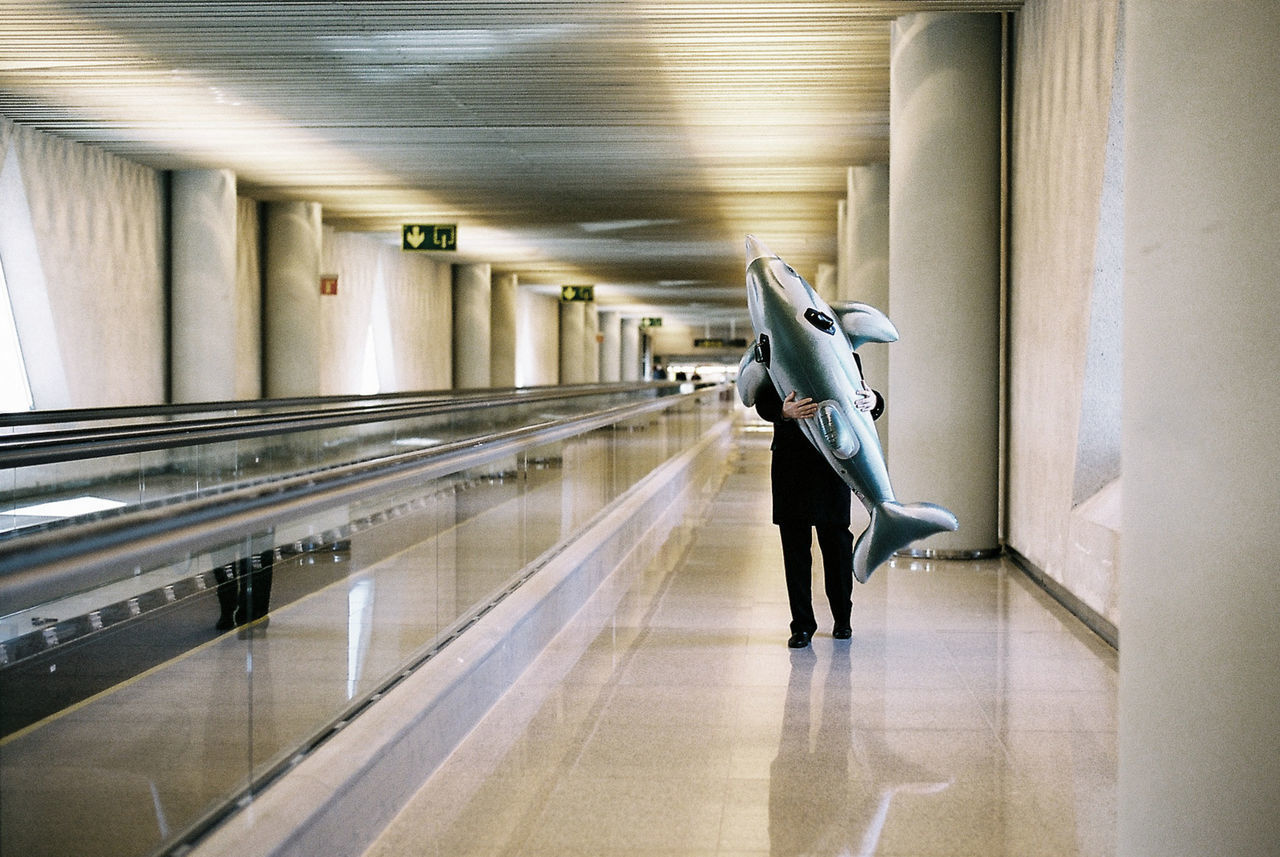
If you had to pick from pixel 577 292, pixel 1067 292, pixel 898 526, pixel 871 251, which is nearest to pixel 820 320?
pixel 898 526

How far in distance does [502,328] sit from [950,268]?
31.7m

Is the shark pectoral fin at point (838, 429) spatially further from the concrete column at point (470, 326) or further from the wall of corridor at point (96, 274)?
the concrete column at point (470, 326)

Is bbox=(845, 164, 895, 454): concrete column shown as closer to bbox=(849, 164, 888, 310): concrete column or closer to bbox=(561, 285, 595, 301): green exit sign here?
bbox=(849, 164, 888, 310): concrete column

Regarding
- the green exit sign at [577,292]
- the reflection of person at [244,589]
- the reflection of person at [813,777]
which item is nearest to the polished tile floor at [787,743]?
the reflection of person at [813,777]

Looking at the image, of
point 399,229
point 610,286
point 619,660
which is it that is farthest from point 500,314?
point 619,660

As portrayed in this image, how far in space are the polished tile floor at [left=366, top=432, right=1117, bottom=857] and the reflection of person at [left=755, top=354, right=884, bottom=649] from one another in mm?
313

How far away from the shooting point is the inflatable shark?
18.0 feet

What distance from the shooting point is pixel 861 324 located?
19.3 ft

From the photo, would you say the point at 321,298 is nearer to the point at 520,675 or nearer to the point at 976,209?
the point at 976,209

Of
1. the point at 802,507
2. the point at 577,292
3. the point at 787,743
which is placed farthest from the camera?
the point at 577,292

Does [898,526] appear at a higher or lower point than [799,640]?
higher

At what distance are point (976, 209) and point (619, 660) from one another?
5060 mm

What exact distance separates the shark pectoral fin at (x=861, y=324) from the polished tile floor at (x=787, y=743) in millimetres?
1527

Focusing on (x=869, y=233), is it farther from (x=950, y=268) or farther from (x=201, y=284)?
(x=201, y=284)
